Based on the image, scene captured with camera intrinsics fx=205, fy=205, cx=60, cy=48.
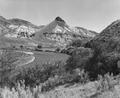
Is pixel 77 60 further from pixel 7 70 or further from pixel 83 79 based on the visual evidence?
pixel 7 70

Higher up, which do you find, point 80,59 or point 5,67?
point 80,59

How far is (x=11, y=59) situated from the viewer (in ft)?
53.2

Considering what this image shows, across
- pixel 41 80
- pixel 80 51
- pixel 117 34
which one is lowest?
pixel 41 80

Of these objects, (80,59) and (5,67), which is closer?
(80,59)

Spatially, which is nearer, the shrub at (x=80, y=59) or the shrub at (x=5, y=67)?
the shrub at (x=80, y=59)

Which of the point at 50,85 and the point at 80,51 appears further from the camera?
the point at 80,51

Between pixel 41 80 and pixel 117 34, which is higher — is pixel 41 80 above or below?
below

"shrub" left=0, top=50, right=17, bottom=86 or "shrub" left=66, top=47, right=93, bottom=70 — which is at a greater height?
"shrub" left=66, top=47, right=93, bottom=70

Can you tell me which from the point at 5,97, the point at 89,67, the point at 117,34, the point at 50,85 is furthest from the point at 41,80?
the point at 5,97

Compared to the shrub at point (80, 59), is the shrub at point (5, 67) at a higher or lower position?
lower

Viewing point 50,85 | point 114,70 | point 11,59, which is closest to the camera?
point 114,70

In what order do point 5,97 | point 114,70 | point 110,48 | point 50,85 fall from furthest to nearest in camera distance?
point 110,48 → point 50,85 → point 114,70 → point 5,97

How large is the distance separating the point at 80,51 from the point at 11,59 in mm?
6065

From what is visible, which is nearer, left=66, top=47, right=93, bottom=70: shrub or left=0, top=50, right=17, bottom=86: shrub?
left=66, top=47, right=93, bottom=70: shrub
